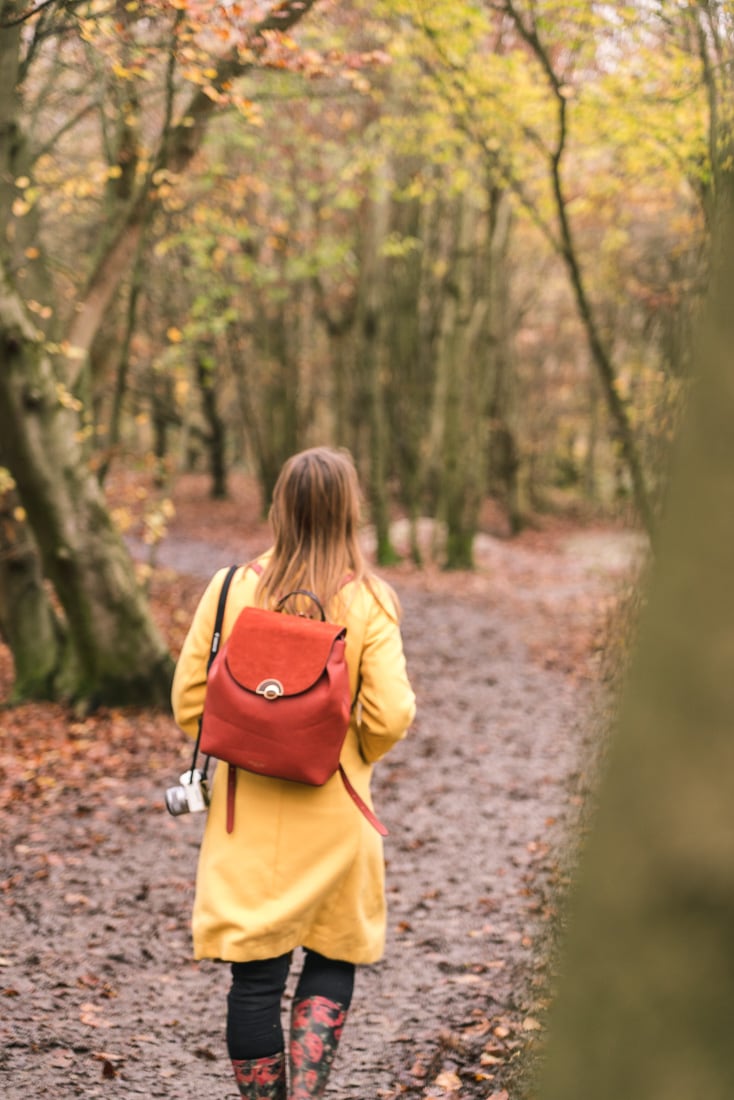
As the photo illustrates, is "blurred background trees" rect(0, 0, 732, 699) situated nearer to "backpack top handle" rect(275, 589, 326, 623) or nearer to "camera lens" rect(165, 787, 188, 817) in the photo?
"backpack top handle" rect(275, 589, 326, 623)

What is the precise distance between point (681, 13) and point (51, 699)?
6848 mm

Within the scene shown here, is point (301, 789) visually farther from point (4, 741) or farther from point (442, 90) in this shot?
point (442, 90)

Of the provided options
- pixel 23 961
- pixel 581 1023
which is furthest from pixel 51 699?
pixel 581 1023

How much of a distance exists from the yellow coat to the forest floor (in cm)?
Answer: 54

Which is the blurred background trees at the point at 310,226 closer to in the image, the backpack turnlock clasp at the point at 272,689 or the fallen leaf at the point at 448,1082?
the backpack turnlock clasp at the point at 272,689

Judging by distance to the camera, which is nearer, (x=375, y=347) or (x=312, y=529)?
(x=312, y=529)

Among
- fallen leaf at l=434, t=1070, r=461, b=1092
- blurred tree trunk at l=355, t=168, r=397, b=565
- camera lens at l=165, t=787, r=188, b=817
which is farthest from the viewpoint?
blurred tree trunk at l=355, t=168, r=397, b=565

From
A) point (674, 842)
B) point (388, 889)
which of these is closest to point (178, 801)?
point (674, 842)

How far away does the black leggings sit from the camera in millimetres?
2773

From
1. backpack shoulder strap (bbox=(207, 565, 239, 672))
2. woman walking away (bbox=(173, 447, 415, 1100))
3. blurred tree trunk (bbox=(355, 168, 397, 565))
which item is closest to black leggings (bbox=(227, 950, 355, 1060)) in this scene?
woman walking away (bbox=(173, 447, 415, 1100))

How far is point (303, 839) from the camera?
2.83 m

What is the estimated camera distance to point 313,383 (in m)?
26.5

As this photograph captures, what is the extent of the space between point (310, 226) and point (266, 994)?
61.5ft

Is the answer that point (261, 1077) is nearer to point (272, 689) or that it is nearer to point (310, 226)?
point (272, 689)
